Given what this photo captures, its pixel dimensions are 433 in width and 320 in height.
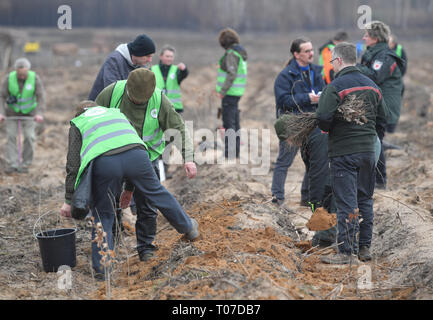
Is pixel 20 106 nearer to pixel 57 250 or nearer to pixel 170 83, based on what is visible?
pixel 170 83

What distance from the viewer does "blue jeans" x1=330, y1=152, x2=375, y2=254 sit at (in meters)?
4.90

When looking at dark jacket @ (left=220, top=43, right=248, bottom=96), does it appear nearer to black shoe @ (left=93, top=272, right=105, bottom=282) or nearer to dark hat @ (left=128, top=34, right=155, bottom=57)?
dark hat @ (left=128, top=34, right=155, bottom=57)

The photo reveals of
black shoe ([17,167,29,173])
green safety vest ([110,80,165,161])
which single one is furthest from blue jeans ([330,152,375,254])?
black shoe ([17,167,29,173])

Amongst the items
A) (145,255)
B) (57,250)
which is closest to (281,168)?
(145,255)

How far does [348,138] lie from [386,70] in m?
2.58

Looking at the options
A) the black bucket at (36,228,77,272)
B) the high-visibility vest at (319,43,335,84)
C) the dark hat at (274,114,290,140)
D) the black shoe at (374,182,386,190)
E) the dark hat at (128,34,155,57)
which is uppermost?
the dark hat at (128,34,155,57)

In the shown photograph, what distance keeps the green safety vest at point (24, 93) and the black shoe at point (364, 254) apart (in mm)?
6507

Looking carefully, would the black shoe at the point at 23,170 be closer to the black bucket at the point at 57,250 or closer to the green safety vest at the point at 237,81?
the green safety vest at the point at 237,81

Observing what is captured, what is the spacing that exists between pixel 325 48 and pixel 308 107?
2.30m

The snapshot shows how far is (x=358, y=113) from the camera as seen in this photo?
15.5ft

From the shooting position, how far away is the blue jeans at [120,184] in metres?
4.43

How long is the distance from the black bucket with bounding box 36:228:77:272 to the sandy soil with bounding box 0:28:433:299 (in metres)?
0.12
